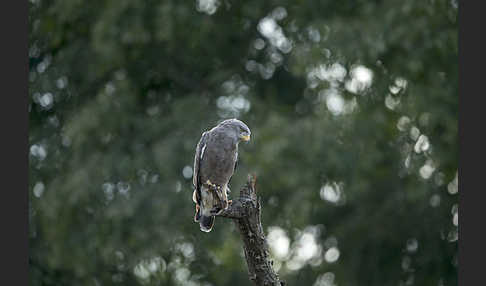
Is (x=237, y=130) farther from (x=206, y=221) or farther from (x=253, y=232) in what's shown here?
(x=253, y=232)

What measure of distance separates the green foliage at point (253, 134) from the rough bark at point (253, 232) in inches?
159

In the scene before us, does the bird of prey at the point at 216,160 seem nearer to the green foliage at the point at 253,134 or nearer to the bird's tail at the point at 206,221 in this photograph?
the bird's tail at the point at 206,221

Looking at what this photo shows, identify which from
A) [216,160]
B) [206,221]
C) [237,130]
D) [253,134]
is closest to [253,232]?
[206,221]

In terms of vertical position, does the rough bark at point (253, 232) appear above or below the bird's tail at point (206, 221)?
below

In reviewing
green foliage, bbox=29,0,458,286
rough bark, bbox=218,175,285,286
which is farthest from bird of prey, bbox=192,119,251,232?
green foliage, bbox=29,0,458,286

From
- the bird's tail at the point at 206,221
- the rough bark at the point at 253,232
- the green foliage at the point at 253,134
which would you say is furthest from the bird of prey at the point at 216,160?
the green foliage at the point at 253,134

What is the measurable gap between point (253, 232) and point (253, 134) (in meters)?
4.44

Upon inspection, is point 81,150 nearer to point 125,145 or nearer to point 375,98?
point 125,145

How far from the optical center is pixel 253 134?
10.7m

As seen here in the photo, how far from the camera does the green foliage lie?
10852 millimetres

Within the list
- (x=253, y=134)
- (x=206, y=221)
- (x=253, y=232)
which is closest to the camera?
(x=253, y=232)

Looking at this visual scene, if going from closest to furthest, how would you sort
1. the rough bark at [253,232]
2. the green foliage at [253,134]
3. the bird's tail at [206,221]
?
the rough bark at [253,232] < the bird's tail at [206,221] < the green foliage at [253,134]

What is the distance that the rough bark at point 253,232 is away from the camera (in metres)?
6.31

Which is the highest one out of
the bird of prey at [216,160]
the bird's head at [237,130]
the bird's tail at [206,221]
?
the bird's head at [237,130]
